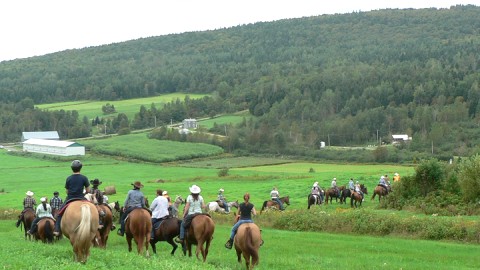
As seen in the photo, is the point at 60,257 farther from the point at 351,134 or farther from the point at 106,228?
the point at 351,134

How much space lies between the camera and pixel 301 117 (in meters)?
152

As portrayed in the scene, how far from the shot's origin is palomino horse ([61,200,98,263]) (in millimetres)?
16859

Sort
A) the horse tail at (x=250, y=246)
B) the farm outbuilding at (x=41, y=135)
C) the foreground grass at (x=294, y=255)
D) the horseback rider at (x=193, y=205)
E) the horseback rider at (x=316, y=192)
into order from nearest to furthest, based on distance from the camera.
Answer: the foreground grass at (x=294, y=255) → the horse tail at (x=250, y=246) → the horseback rider at (x=193, y=205) → the horseback rider at (x=316, y=192) → the farm outbuilding at (x=41, y=135)

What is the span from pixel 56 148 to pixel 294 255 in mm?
102507

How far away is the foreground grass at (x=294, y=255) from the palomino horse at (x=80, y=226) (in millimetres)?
372

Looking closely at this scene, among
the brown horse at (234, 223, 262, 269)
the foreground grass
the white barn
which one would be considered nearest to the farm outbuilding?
the white barn

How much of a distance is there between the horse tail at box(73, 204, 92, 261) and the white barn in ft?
323

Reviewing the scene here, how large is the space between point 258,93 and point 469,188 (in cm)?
13416

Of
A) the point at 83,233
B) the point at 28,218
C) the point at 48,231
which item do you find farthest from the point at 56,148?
the point at 83,233

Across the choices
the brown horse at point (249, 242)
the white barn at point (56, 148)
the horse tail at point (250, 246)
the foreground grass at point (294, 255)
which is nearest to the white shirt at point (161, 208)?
the foreground grass at point (294, 255)

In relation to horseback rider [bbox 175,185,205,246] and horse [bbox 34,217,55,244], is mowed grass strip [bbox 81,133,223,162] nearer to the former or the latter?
horse [bbox 34,217,55,244]

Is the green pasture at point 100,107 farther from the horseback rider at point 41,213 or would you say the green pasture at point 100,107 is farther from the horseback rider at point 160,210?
the horseback rider at point 160,210

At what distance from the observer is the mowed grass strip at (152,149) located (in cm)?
10762

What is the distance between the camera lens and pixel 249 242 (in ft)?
64.3
